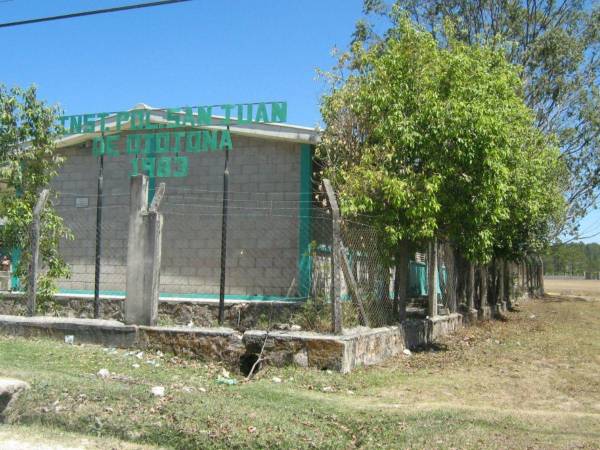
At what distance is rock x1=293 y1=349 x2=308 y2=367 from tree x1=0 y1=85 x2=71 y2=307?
16.9 feet

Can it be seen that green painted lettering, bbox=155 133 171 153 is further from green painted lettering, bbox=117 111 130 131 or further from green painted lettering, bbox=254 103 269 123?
green painted lettering, bbox=254 103 269 123

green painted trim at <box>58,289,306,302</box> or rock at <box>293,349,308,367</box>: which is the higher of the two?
green painted trim at <box>58,289,306,302</box>

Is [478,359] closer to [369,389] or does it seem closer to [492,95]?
[369,389]

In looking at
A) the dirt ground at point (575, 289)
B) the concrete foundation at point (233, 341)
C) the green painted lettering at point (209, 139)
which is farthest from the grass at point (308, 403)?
the dirt ground at point (575, 289)

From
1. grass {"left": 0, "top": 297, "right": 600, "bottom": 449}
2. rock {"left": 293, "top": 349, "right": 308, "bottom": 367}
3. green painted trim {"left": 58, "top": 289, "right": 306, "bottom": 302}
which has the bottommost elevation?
grass {"left": 0, "top": 297, "right": 600, "bottom": 449}

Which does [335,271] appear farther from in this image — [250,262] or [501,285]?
[501,285]

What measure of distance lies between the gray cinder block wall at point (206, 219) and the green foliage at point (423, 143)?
6.46 feet

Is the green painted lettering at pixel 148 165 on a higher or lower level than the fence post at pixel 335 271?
higher

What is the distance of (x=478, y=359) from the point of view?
11.1m

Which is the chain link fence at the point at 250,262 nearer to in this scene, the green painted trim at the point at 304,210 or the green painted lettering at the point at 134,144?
the green painted trim at the point at 304,210

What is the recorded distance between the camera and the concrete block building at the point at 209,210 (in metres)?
13.5

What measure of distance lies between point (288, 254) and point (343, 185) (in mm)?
2856

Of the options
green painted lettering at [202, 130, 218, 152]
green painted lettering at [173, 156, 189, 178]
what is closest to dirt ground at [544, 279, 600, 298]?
green painted lettering at [173, 156, 189, 178]

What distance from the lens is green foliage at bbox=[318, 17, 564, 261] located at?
1048 centimetres
